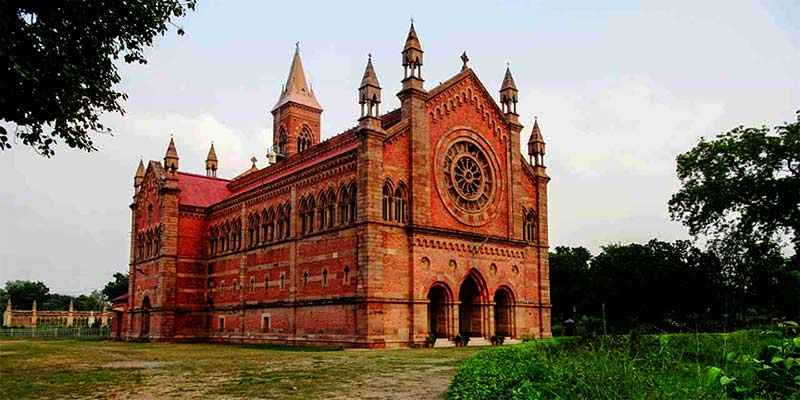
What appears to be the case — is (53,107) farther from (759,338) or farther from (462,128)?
(462,128)

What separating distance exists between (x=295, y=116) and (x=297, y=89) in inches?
148

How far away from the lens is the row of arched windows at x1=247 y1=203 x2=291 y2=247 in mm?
47188

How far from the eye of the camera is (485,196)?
45.8 meters

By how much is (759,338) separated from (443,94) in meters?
32.6

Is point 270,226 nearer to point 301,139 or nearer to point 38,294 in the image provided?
point 301,139

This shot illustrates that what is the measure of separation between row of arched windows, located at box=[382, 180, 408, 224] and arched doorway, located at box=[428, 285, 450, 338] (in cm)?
507

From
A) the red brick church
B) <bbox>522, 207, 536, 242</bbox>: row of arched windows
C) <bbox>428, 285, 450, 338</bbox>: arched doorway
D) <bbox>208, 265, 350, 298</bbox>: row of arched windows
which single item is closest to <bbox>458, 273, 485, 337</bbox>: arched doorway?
the red brick church

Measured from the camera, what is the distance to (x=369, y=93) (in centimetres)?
4025

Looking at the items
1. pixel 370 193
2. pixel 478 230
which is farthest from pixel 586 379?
pixel 478 230

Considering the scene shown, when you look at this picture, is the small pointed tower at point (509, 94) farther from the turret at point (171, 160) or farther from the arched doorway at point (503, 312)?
the turret at point (171, 160)

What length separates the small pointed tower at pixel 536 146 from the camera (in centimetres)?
5109

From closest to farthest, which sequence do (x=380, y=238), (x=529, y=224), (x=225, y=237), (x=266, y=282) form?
(x=380, y=238) < (x=266, y=282) < (x=529, y=224) < (x=225, y=237)

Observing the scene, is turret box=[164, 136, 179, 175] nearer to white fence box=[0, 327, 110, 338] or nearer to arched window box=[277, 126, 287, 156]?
arched window box=[277, 126, 287, 156]

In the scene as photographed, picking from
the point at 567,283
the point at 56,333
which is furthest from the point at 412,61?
the point at 56,333
